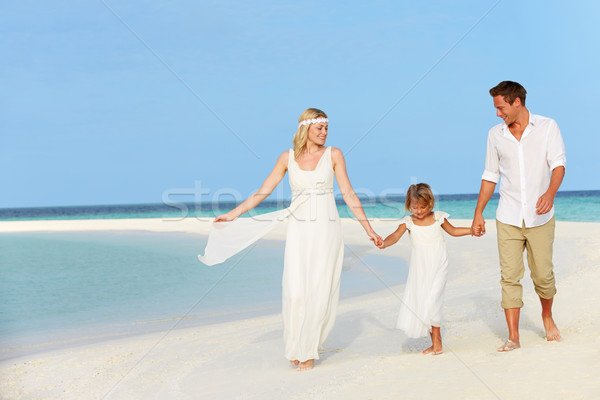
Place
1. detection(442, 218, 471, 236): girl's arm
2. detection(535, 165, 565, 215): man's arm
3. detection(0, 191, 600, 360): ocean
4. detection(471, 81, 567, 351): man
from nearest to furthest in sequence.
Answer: detection(535, 165, 565, 215): man's arm, detection(471, 81, 567, 351): man, detection(442, 218, 471, 236): girl's arm, detection(0, 191, 600, 360): ocean

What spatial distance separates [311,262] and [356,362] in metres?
0.90

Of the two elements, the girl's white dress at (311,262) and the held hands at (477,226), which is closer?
the girl's white dress at (311,262)

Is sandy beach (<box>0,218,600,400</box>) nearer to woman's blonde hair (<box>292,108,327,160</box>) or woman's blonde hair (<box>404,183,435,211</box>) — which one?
woman's blonde hair (<box>404,183,435,211</box>)

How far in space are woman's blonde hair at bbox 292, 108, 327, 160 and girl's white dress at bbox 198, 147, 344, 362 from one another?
12 cm

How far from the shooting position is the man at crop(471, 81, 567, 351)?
456cm

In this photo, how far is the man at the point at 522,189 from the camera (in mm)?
4562

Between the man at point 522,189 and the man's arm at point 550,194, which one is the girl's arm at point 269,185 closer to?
the man at point 522,189

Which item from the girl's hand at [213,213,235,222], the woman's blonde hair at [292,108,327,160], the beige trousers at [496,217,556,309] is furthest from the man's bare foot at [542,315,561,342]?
the girl's hand at [213,213,235,222]

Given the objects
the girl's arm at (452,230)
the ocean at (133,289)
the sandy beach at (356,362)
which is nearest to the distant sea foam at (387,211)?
the ocean at (133,289)

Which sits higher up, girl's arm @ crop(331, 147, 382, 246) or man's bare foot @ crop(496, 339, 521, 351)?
girl's arm @ crop(331, 147, 382, 246)

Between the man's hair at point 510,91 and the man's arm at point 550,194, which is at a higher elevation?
the man's hair at point 510,91

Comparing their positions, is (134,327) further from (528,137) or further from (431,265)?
(528,137)

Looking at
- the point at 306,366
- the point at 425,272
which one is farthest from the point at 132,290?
the point at 425,272

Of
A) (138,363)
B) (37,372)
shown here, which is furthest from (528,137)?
(37,372)
